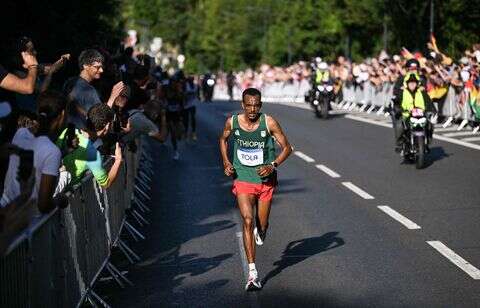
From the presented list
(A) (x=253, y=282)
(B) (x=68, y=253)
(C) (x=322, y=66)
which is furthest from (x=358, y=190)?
(C) (x=322, y=66)

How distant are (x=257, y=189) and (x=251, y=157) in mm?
298

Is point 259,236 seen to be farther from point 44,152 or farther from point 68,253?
point 44,152

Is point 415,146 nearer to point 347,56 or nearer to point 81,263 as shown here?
point 81,263

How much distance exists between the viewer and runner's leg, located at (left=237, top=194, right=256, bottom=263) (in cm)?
973

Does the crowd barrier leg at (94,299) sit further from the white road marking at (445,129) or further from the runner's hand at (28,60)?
the white road marking at (445,129)

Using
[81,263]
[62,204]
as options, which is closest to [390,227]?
[81,263]

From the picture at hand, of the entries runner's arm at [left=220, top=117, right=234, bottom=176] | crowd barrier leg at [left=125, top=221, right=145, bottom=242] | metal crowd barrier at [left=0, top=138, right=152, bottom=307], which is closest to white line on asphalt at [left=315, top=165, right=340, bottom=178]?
crowd barrier leg at [left=125, top=221, right=145, bottom=242]

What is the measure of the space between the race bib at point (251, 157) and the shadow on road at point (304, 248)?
1004mm

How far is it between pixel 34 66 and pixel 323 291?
2.93 meters

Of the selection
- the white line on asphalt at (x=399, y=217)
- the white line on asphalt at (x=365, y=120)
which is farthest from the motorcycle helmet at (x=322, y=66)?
the white line on asphalt at (x=399, y=217)

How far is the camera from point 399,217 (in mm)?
13359

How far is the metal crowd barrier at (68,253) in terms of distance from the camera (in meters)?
6.20

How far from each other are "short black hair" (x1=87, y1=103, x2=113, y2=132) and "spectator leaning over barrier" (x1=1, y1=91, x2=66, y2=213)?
45.6 inches

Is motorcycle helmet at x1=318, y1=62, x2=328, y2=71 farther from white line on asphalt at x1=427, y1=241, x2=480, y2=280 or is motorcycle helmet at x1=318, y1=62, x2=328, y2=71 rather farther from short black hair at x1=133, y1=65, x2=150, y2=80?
white line on asphalt at x1=427, y1=241, x2=480, y2=280
